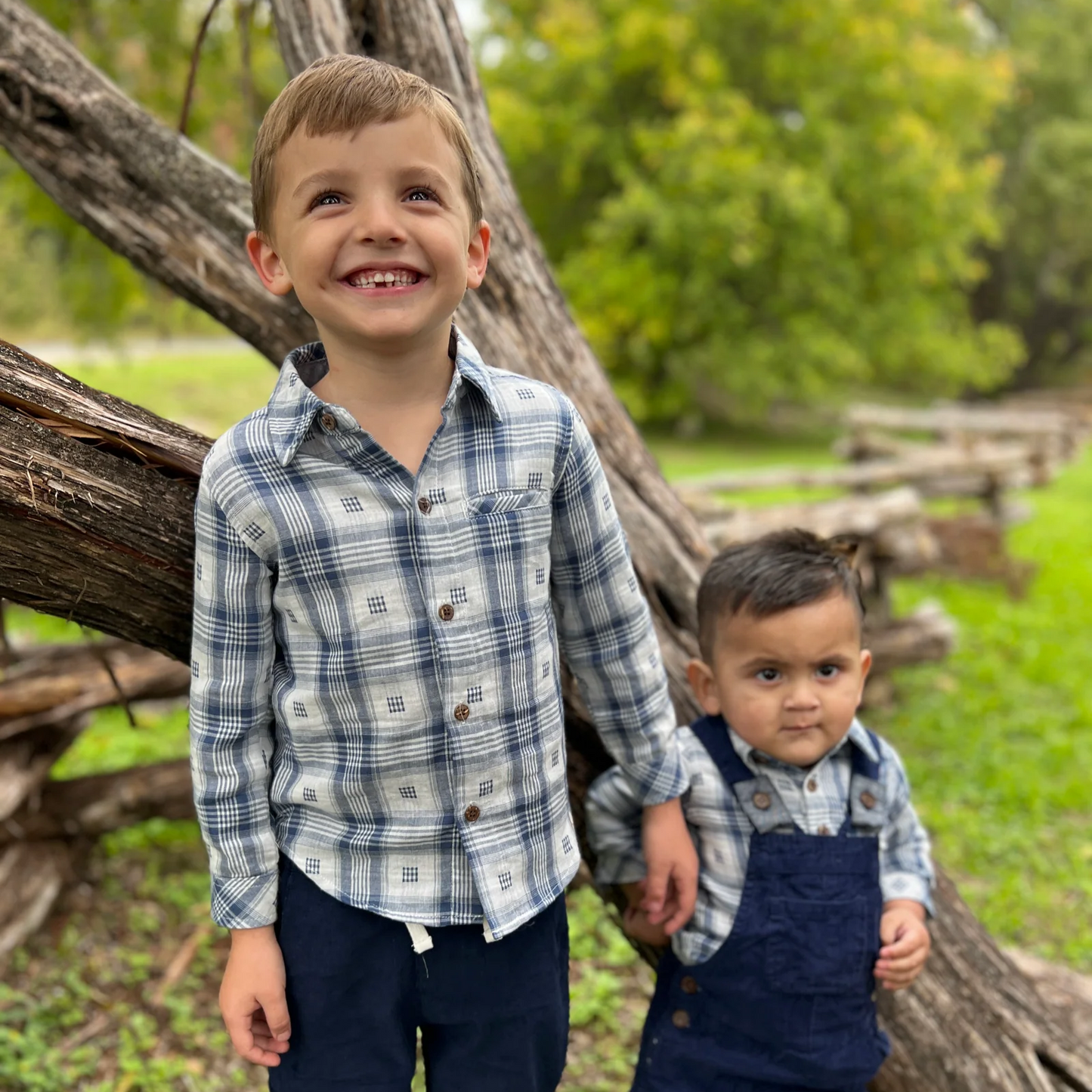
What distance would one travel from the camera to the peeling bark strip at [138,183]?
2119 millimetres

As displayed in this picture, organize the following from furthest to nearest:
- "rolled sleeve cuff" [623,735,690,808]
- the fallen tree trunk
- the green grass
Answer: the green grass, the fallen tree trunk, "rolled sleeve cuff" [623,735,690,808]

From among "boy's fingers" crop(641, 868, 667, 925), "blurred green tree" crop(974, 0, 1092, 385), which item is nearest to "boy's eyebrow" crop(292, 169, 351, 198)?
"boy's fingers" crop(641, 868, 667, 925)

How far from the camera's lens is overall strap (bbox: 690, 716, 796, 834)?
1863mm

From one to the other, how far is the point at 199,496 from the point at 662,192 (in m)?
17.1

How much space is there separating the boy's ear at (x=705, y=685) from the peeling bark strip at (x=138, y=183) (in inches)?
40.0

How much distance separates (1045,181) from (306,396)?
25.1 metres

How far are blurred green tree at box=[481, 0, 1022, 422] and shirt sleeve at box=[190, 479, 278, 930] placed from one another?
1602 centimetres

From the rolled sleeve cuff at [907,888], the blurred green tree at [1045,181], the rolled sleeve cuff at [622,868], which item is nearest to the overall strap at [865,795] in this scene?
the rolled sleeve cuff at [907,888]

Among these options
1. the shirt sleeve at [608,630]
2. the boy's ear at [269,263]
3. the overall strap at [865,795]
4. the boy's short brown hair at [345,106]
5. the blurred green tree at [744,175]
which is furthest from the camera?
the blurred green tree at [744,175]

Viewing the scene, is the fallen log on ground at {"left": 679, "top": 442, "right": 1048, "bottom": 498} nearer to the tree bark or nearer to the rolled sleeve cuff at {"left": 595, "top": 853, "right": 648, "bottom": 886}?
the tree bark

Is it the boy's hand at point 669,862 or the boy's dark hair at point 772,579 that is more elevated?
the boy's dark hair at point 772,579

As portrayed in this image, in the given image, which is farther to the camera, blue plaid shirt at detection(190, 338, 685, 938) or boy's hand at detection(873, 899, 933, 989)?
boy's hand at detection(873, 899, 933, 989)

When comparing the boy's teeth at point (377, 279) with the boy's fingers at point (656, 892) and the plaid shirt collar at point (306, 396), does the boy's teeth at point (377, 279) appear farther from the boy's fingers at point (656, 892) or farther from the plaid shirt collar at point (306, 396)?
the boy's fingers at point (656, 892)

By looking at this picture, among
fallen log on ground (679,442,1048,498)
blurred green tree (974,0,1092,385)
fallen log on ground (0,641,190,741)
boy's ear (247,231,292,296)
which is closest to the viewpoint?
boy's ear (247,231,292,296)
